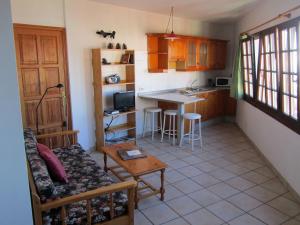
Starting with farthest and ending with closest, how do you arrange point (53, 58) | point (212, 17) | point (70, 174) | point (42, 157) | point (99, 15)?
point (212, 17) → point (99, 15) → point (53, 58) → point (70, 174) → point (42, 157)

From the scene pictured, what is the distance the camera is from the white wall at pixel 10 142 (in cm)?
136

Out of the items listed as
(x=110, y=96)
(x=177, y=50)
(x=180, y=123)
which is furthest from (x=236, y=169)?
(x=177, y=50)

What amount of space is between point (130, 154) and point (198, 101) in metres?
2.81

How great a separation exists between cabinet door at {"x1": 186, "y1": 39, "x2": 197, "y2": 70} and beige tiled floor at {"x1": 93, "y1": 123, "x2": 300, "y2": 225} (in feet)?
7.02

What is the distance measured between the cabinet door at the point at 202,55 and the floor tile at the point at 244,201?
3.82 m

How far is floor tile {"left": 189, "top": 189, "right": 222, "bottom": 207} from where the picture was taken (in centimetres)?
302

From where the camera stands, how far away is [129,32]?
4969 millimetres

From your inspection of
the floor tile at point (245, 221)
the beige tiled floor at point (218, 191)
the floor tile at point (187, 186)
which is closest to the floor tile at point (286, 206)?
the beige tiled floor at point (218, 191)

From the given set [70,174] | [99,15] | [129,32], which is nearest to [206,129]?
[129,32]

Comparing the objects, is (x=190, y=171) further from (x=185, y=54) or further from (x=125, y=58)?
(x=185, y=54)

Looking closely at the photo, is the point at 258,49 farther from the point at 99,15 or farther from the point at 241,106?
the point at 99,15

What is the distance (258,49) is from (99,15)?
2937mm

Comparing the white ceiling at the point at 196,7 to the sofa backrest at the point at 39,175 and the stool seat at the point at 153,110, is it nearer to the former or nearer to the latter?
the stool seat at the point at 153,110

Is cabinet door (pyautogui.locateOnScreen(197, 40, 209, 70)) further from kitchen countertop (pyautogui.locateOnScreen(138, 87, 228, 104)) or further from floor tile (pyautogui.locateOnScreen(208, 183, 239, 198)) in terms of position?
floor tile (pyautogui.locateOnScreen(208, 183, 239, 198))
